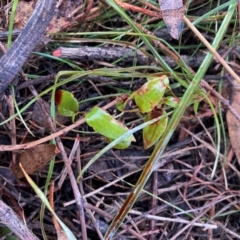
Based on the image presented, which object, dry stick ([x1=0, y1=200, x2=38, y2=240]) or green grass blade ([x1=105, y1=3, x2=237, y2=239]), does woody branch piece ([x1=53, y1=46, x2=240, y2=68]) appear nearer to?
green grass blade ([x1=105, y1=3, x2=237, y2=239])

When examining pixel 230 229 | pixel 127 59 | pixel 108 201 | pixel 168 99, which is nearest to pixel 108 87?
pixel 127 59

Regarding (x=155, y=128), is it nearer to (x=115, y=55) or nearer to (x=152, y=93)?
(x=152, y=93)

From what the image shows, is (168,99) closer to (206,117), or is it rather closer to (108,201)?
(206,117)

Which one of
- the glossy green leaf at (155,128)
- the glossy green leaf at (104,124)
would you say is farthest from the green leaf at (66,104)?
the glossy green leaf at (155,128)

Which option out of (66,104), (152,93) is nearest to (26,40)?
(66,104)

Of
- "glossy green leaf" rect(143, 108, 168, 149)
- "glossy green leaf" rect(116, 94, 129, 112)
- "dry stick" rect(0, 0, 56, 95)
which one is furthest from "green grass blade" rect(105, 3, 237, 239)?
"dry stick" rect(0, 0, 56, 95)

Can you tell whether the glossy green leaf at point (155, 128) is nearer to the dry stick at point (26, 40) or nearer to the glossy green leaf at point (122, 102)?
the glossy green leaf at point (122, 102)
